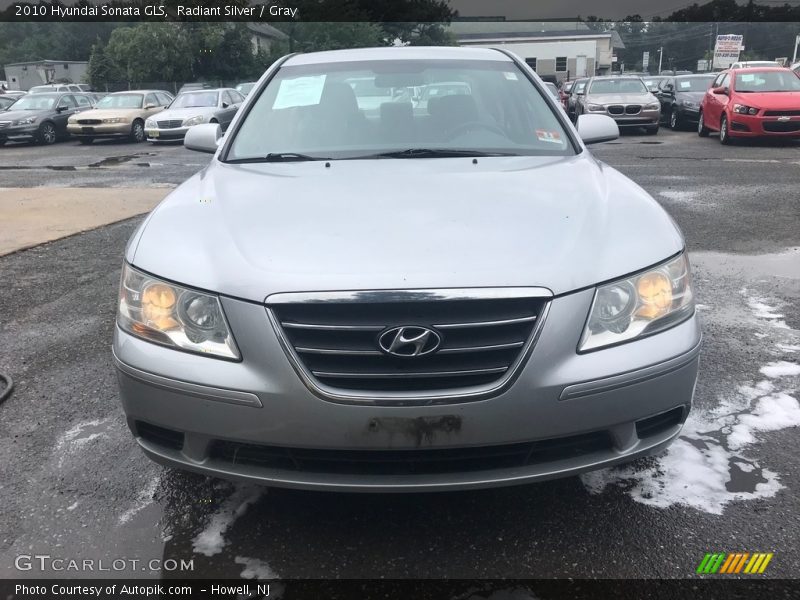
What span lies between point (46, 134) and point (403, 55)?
64.5 ft

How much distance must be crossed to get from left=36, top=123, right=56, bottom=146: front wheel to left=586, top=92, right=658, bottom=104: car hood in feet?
49.9

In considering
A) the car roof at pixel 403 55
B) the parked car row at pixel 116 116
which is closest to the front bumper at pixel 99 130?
the parked car row at pixel 116 116

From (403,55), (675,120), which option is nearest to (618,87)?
(675,120)

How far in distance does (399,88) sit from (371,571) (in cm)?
245

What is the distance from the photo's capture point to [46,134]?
20422mm

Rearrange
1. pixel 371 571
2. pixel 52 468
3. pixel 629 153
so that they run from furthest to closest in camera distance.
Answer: pixel 629 153, pixel 52 468, pixel 371 571

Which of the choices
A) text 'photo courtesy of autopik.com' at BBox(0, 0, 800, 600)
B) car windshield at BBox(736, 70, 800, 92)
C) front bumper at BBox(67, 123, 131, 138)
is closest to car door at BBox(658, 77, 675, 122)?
car windshield at BBox(736, 70, 800, 92)

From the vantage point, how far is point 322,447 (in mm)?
2047

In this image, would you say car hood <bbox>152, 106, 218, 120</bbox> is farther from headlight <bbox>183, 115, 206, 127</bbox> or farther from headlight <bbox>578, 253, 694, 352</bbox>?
headlight <bbox>578, 253, 694, 352</bbox>

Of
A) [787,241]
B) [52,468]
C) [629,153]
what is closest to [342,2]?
[629,153]

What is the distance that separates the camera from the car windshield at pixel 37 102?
20781 mm

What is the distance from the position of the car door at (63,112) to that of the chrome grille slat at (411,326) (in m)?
21.7

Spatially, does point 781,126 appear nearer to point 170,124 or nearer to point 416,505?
point 170,124

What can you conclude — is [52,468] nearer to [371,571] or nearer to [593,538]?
[371,571]
